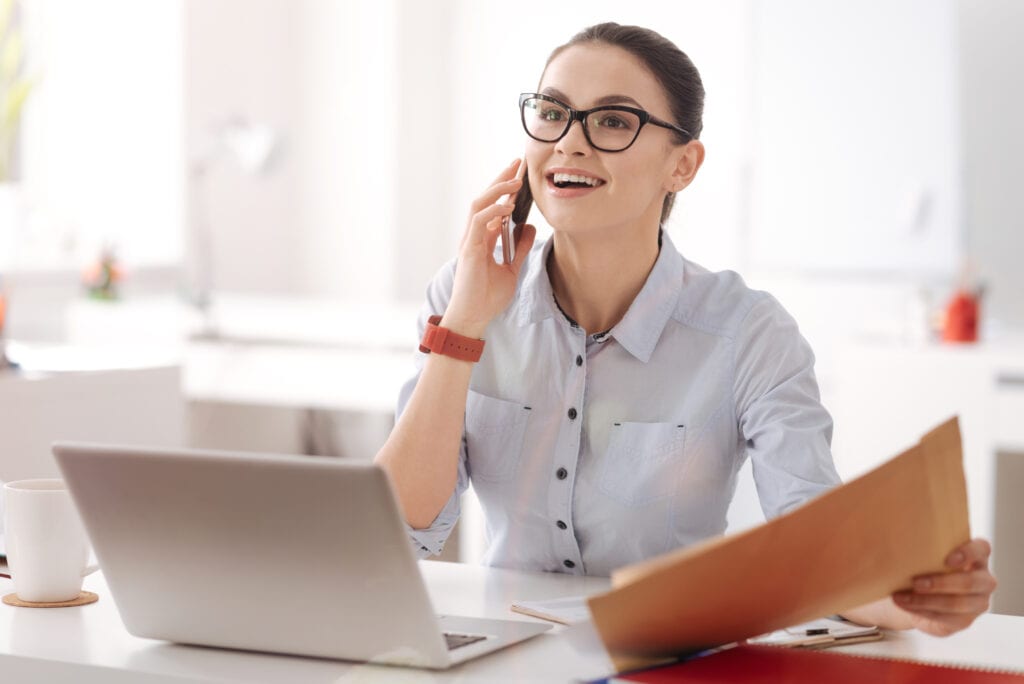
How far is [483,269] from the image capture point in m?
1.60

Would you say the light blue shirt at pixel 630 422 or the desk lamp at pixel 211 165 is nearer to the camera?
the light blue shirt at pixel 630 422

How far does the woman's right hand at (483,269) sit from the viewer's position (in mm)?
1578

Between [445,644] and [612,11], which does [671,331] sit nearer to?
[445,644]

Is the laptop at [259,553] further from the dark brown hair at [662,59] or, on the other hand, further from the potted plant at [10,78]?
the potted plant at [10,78]

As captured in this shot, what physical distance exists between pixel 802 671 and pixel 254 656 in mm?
431

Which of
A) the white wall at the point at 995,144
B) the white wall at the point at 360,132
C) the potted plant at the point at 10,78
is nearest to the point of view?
the white wall at the point at 995,144

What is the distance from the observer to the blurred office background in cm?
344

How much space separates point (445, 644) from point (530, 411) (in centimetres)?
56

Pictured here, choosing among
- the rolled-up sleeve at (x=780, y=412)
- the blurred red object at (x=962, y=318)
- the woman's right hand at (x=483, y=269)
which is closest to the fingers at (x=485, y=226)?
the woman's right hand at (x=483, y=269)

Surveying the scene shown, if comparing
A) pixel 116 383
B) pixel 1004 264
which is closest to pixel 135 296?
pixel 116 383

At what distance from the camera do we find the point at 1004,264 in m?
3.95

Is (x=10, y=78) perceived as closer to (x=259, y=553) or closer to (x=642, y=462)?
(x=642, y=462)

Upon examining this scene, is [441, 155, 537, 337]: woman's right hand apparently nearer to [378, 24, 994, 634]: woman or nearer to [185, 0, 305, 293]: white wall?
[378, 24, 994, 634]: woman

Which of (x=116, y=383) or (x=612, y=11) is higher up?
(x=612, y=11)
